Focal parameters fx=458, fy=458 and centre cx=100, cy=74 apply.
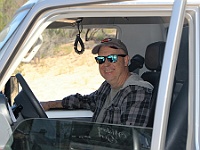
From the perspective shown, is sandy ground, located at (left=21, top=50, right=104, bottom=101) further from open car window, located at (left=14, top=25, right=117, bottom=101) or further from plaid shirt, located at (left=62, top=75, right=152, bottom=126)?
plaid shirt, located at (left=62, top=75, right=152, bottom=126)

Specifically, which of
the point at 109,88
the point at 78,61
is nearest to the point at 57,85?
the point at 78,61

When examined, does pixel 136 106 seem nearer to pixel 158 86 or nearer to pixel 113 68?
pixel 113 68

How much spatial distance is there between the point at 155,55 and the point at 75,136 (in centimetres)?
76

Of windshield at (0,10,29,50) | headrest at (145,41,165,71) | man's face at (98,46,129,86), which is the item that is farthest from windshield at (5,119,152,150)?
man's face at (98,46,129,86)

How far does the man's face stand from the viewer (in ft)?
9.29

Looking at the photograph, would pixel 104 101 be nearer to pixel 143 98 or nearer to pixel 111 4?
A: pixel 143 98

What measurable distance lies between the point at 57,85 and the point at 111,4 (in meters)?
11.5

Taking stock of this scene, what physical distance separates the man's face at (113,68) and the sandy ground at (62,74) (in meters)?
8.97

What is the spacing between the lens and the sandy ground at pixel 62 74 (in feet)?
41.4

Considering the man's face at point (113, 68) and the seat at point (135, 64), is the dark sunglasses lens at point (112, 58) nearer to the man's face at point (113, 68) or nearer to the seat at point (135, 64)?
the man's face at point (113, 68)

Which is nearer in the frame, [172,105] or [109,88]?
[172,105]

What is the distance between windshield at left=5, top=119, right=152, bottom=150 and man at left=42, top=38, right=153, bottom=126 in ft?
1.45

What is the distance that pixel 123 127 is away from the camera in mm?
1895

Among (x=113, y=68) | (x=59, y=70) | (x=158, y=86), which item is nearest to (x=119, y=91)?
(x=113, y=68)
